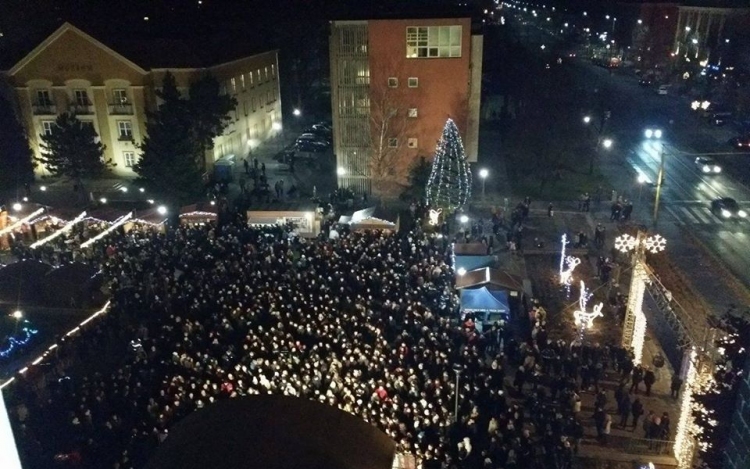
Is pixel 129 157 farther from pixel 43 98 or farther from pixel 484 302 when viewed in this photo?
pixel 484 302

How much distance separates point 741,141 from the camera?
3434 cm

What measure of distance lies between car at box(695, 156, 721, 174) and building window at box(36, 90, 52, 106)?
112 ft

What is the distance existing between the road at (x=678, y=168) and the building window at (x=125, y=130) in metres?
25.0

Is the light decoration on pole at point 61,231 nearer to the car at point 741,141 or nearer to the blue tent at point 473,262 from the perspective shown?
the blue tent at point 473,262

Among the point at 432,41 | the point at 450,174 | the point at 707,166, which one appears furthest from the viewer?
the point at 707,166

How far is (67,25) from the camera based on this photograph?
29547mm

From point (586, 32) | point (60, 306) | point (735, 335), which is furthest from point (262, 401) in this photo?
point (586, 32)

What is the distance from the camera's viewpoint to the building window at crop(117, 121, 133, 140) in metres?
31.5

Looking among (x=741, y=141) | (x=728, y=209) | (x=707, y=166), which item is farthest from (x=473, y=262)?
(x=741, y=141)

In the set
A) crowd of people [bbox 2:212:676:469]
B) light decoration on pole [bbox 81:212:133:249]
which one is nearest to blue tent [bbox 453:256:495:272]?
crowd of people [bbox 2:212:676:469]

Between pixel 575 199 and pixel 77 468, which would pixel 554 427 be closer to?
pixel 77 468

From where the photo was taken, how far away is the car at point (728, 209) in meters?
24.7

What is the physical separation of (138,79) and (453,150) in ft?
55.2

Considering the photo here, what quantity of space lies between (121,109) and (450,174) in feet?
58.9
